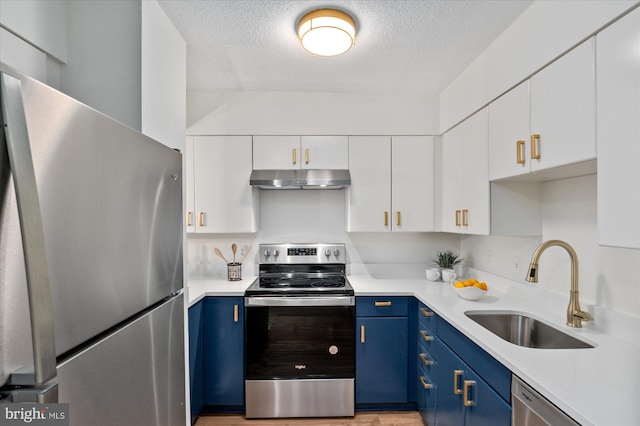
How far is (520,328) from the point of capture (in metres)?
1.93

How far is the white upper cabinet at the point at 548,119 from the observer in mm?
1355

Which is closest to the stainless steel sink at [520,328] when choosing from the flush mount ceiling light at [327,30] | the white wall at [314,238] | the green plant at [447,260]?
the green plant at [447,260]

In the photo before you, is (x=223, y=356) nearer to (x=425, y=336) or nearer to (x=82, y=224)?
(x=425, y=336)

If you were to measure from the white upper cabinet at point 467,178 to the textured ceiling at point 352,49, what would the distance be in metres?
0.44

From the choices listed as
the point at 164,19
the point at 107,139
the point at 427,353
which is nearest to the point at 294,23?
the point at 164,19

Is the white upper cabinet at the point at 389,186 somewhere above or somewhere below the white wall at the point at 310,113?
below

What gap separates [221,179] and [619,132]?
2.45 meters

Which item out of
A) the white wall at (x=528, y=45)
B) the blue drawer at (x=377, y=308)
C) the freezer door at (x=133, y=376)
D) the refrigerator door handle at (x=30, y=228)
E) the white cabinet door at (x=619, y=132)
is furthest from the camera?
the blue drawer at (x=377, y=308)

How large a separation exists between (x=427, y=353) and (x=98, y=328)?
78.1 inches

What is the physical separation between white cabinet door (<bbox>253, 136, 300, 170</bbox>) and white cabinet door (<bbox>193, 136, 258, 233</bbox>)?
0.27 ft

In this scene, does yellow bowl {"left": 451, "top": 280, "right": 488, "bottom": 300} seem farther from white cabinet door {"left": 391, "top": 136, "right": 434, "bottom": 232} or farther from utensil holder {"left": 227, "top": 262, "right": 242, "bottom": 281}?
utensil holder {"left": 227, "top": 262, "right": 242, "bottom": 281}

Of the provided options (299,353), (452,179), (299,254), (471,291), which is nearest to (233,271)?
(299,254)

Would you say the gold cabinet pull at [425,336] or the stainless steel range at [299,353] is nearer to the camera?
the gold cabinet pull at [425,336]

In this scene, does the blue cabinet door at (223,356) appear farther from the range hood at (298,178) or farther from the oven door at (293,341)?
the range hood at (298,178)
